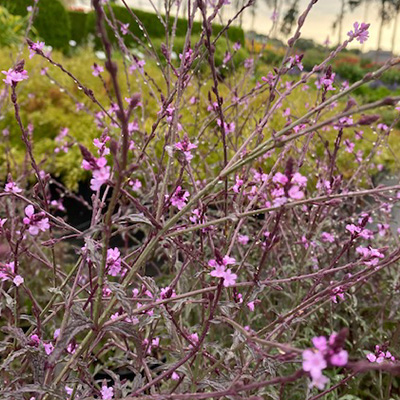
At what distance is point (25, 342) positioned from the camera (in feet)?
4.10

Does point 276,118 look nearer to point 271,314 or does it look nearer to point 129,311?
point 271,314

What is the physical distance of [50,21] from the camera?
1306 cm

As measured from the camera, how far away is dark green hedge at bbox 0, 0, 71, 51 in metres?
13.0

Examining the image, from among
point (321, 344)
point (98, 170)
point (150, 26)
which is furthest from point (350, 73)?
point (321, 344)

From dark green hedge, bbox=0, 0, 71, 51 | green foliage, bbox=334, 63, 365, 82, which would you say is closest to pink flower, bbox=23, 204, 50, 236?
dark green hedge, bbox=0, 0, 71, 51

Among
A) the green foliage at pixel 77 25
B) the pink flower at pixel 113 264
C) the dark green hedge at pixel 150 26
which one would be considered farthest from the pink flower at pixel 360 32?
the green foliage at pixel 77 25

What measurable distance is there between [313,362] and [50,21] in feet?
45.5

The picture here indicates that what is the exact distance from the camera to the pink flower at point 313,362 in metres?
0.69

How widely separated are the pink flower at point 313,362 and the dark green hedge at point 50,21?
13.3 m

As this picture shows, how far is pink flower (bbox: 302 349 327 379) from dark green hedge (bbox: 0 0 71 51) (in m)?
13.3

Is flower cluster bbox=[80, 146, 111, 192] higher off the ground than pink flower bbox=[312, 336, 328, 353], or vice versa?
flower cluster bbox=[80, 146, 111, 192]

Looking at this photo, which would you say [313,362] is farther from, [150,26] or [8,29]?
[150,26]

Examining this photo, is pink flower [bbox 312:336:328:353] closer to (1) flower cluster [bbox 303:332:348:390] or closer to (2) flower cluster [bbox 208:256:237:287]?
(1) flower cluster [bbox 303:332:348:390]

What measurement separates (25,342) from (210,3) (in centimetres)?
159
